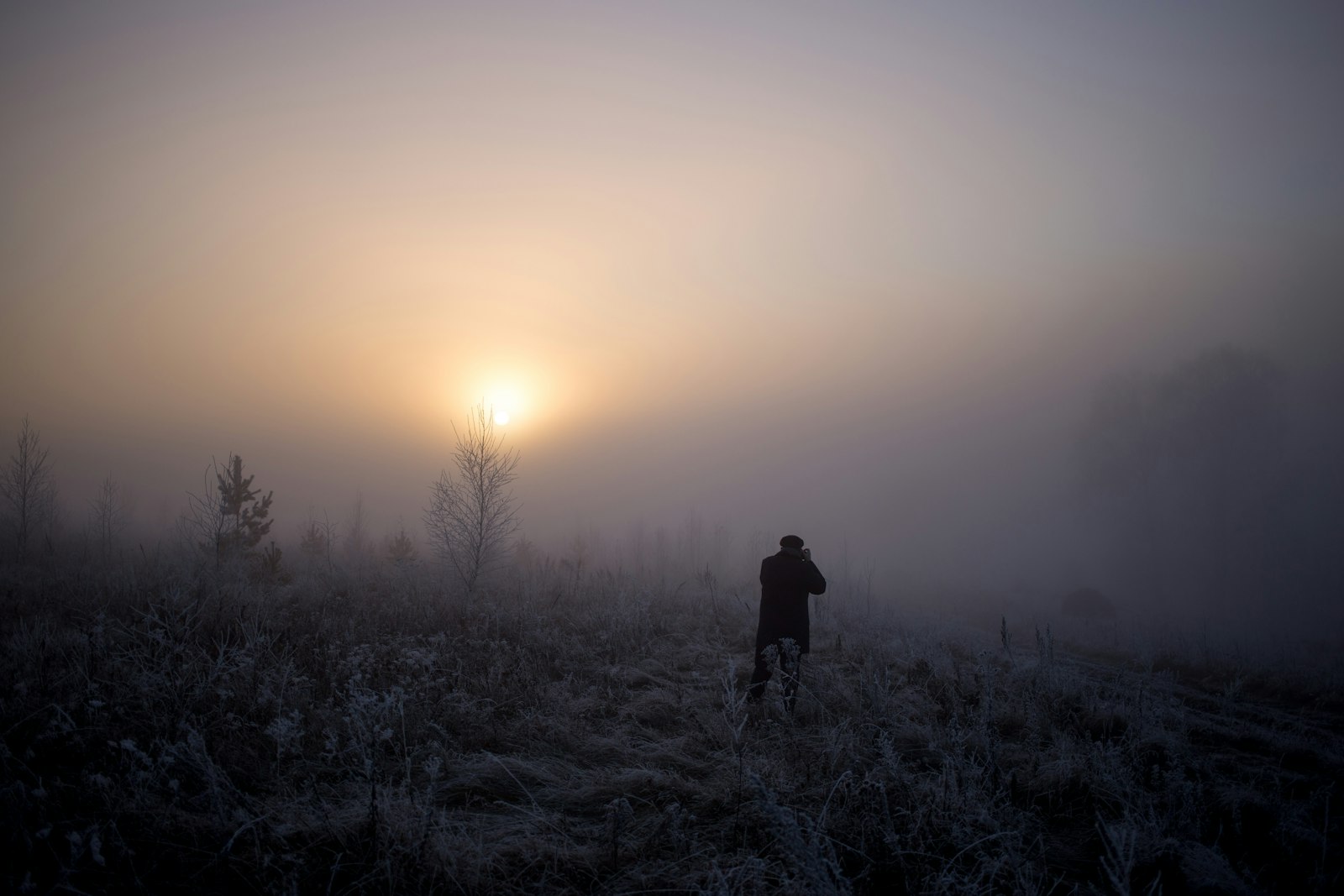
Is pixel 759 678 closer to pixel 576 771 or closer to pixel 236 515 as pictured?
pixel 576 771

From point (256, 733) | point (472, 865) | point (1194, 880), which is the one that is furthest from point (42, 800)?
point (1194, 880)

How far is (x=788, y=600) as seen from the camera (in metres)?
6.34

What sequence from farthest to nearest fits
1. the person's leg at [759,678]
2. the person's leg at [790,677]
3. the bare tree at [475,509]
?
the bare tree at [475,509], the person's leg at [759,678], the person's leg at [790,677]

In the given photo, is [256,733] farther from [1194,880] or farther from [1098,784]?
[1098,784]

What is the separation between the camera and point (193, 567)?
10289 millimetres

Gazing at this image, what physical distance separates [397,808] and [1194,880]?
15.1 ft

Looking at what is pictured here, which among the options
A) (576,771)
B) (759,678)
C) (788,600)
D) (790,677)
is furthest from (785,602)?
(576,771)

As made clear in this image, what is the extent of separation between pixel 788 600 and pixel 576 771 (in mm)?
3239

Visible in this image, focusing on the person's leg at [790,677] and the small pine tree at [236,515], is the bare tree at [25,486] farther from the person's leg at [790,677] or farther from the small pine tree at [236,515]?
the person's leg at [790,677]

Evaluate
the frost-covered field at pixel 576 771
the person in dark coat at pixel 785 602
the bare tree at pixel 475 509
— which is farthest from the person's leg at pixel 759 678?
the bare tree at pixel 475 509

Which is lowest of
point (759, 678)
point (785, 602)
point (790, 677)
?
point (759, 678)

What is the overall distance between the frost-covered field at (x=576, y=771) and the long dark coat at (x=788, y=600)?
0.80 m

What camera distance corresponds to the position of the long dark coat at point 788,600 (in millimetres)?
6301

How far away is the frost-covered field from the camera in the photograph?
273 centimetres
